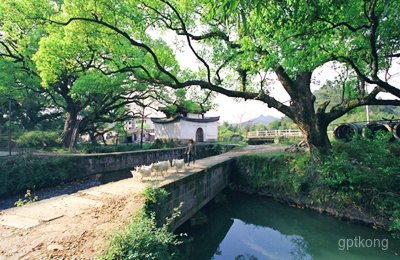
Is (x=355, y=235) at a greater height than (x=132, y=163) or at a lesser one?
lesser

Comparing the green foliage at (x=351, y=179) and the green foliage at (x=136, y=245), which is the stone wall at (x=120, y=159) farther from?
the green foliage at (x=136, y=245)

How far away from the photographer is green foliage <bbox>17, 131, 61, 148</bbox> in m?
14.4

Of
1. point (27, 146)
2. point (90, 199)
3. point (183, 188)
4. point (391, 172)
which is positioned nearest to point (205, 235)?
point (183, 188)

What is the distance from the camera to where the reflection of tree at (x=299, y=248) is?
551 cm

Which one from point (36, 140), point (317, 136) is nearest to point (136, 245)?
point (317, 136)

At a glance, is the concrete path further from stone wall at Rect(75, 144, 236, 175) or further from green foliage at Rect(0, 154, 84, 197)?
green foliage at Rect(0, 154, 84, 197)

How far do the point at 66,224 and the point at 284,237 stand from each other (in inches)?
257

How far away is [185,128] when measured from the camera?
2678 centimetres

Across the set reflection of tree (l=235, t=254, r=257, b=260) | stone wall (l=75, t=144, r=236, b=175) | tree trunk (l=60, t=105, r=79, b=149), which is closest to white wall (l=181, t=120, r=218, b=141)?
stone wall (l=75, t=144, r=236, b=175)

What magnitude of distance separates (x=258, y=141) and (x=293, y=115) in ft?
50.9

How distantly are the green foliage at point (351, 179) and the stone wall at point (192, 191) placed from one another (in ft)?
9.83

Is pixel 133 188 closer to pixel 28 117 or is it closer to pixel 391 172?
pixel 391 172

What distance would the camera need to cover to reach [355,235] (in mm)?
6207

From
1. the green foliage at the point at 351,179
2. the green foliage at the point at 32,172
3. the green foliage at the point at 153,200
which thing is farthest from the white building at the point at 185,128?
the green foliage at the point at 153,200
